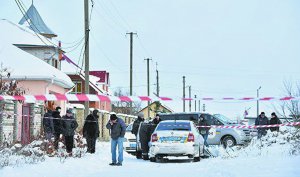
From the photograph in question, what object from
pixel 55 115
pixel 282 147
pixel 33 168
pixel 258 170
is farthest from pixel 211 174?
pixel 55 115

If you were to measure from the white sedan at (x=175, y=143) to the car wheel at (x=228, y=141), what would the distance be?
6879mm

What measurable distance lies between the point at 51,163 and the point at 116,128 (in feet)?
7.73

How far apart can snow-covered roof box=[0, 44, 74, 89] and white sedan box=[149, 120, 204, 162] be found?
1391 cm

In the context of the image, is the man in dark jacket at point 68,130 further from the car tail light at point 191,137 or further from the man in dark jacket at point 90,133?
the car tail light at point 191,137

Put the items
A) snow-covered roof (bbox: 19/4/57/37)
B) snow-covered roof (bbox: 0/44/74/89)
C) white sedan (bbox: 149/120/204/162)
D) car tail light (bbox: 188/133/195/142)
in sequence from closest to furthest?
white sedan (bbox: 149/120/204/162), car tail light (bbox: 188/133/195/142), snow-covered roof (bbox: 0/44/74/89), snow-covered roof (bbox: 19/4/57/37)

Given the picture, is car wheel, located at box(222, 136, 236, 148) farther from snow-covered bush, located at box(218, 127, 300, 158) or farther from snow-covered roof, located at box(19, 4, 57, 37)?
snow-covered roof, located at box(19, 4, 57, 37)

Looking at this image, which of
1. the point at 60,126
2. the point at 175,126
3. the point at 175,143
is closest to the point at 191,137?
the point at 175,143

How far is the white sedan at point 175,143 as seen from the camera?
1742cm

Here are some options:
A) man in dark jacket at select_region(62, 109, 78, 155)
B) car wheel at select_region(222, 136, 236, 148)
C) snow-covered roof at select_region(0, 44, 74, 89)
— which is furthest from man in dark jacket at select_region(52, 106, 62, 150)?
snow-covered roof at select_region(0, 44, 74, 89)

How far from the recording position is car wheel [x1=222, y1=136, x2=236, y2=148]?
→ 24.8 m

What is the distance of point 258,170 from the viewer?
40.2ft

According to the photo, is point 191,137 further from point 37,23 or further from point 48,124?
point 37,23

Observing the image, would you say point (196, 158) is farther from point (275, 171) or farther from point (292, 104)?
point (275, 171)

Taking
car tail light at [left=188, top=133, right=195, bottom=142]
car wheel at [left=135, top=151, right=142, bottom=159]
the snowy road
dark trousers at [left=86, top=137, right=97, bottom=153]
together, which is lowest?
car wheel at [left=135, top=151, right=142, bottom=159]
